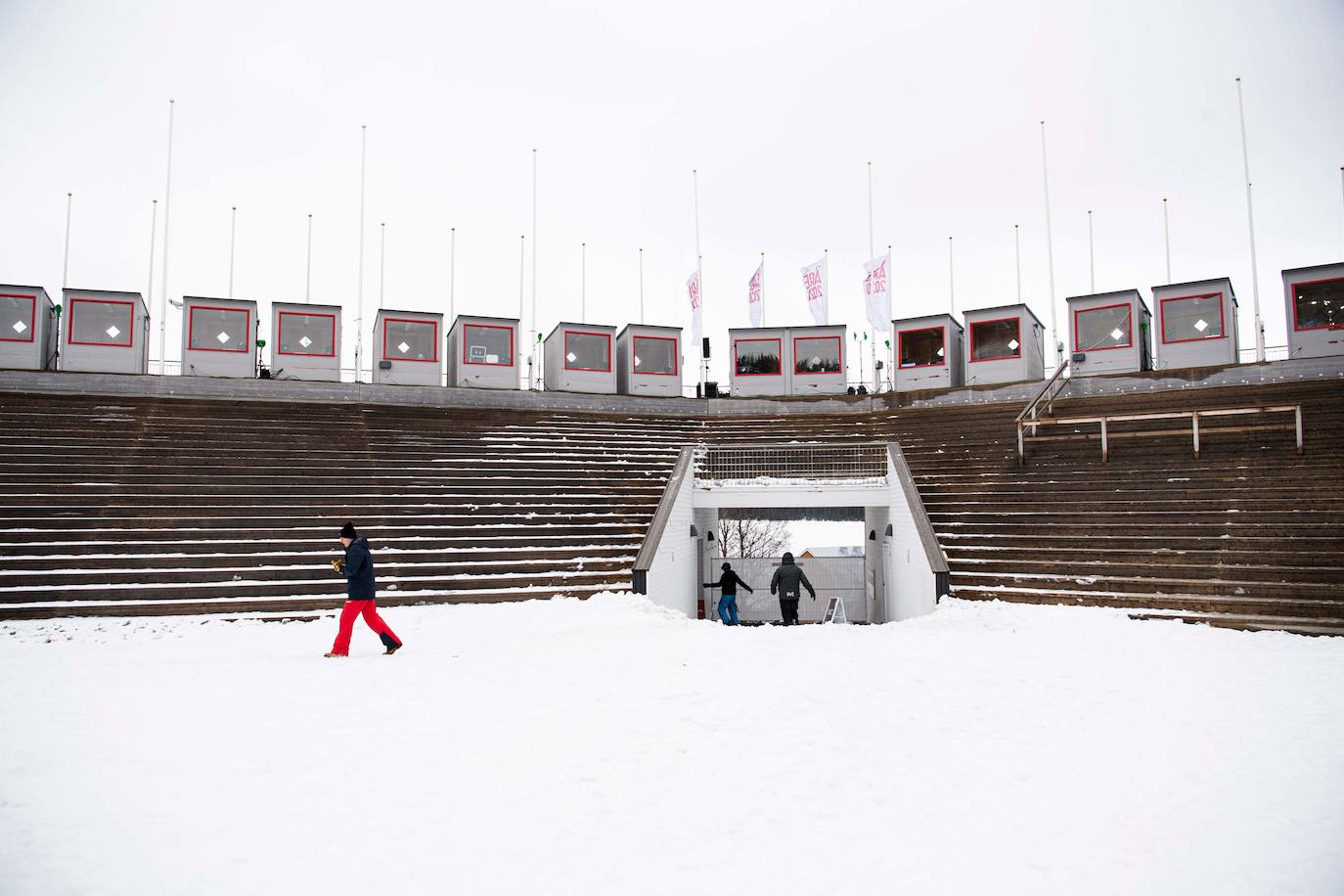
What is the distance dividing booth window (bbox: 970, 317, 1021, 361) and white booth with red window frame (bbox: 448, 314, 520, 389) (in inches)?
555

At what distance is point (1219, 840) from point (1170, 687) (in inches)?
140

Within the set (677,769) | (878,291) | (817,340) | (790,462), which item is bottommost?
(677,769)

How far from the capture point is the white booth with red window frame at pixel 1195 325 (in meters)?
21.7

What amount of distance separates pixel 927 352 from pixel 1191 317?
23.1 ft

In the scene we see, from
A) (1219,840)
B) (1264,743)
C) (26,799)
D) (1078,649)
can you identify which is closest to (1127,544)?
(1078,649)

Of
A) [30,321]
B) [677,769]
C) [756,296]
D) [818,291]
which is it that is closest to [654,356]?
[756,296]

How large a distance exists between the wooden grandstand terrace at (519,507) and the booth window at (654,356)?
213 inches

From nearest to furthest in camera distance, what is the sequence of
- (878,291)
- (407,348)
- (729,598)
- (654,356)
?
(729,598), (407,348), (654,356), (878,291)

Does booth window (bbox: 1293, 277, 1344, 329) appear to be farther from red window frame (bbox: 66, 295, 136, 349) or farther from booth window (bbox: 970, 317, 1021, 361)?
red window frame (bbox: 66, 295, 136, 349)

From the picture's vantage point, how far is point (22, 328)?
836 inches

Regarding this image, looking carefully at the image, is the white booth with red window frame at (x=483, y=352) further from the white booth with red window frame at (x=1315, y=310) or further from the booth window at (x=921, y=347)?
the white booth with red window frame at (x=1315, y=310)

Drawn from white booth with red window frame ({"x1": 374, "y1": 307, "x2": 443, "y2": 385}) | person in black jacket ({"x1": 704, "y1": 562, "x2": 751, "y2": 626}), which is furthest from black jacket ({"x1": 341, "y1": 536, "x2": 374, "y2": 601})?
white booth with red window frame ({"x1": 374, "y1": 307, "x2": 443, "y2": 385})

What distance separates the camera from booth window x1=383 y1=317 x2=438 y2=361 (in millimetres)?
24047

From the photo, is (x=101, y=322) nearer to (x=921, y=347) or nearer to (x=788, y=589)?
(x=788, y=589)
